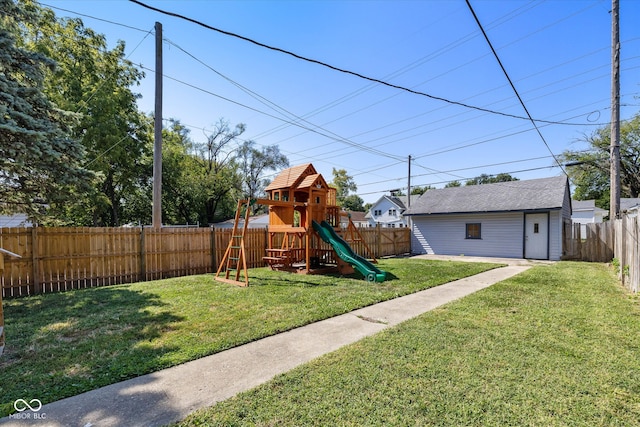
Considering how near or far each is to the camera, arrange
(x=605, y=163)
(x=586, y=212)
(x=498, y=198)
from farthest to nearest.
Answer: (x=586, y=212)
(x=605, y=163)
(x=498, y=198)

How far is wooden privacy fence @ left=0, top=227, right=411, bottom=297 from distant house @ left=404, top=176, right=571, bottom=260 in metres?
11.1

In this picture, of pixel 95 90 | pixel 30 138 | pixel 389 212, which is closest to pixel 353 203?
pixel 389 212

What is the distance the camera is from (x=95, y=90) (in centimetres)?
Answer: 1719

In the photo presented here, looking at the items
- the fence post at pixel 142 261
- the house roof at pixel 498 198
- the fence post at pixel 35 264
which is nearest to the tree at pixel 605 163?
the house roof at pixel 498 198

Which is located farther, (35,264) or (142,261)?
(142,261)

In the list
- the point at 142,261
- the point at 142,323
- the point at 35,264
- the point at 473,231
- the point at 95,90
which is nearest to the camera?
the point at 142,323

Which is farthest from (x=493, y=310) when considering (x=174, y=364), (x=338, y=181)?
(x=338, y=181)

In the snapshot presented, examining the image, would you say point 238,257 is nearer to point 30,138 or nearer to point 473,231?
point 30,138

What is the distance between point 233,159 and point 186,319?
30910 mm

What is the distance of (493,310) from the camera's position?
18.0 ft

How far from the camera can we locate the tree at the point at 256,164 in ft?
116

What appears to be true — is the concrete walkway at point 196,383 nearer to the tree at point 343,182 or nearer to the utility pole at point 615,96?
the utility pole at point 615,96

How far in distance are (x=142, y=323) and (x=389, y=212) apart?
41397 mm

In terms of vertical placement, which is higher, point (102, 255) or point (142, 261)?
point (102, 255)
